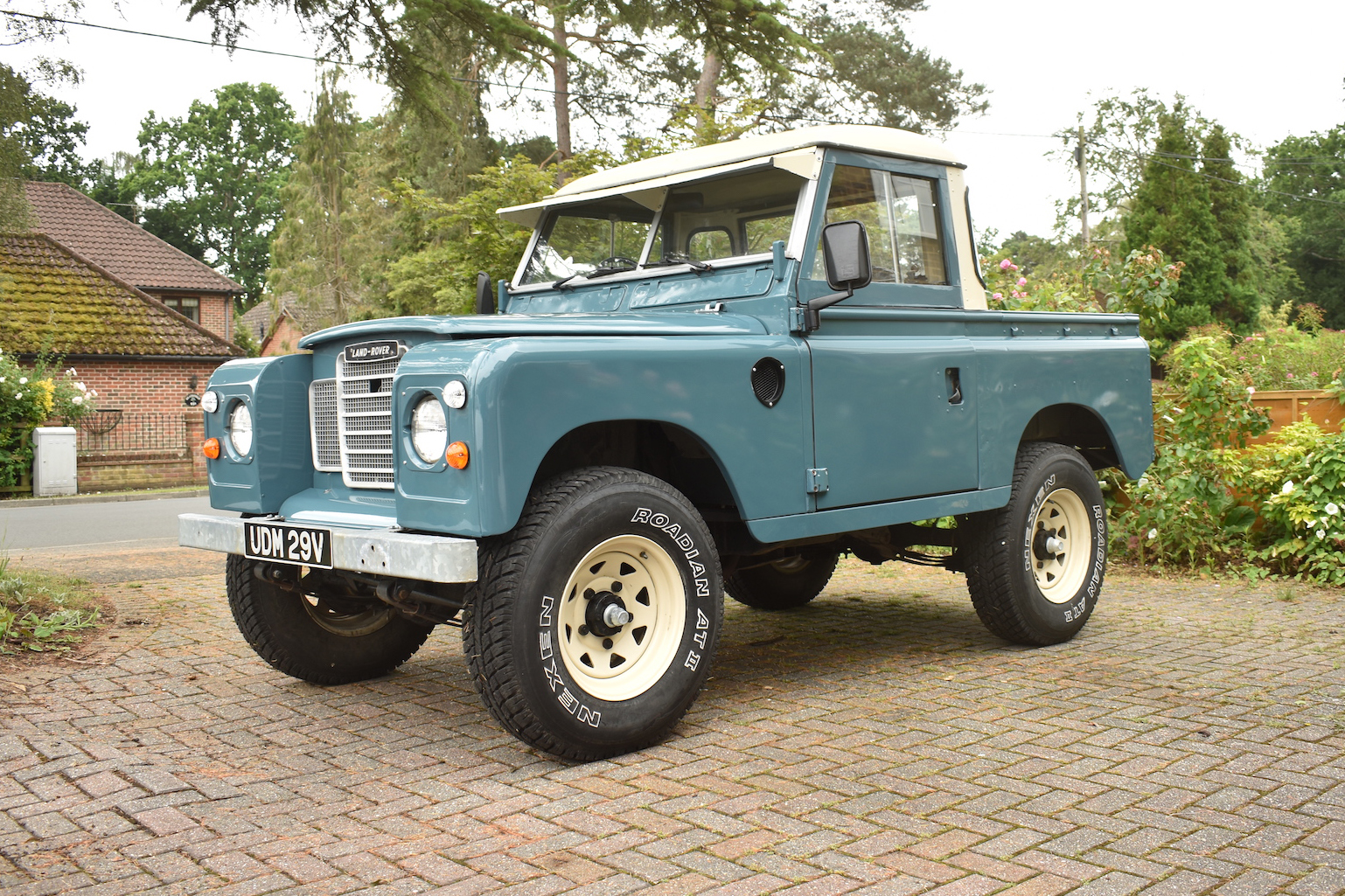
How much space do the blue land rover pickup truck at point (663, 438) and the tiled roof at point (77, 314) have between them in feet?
67.9

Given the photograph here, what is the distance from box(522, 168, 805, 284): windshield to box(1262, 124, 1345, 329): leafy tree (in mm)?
50211

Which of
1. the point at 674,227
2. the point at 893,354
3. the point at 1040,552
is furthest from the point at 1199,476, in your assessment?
the point at 674,227

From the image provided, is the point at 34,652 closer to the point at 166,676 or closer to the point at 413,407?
the point at 166,676

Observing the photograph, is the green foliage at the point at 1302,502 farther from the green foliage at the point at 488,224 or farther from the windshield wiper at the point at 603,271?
the green foliage at the point at 488,224

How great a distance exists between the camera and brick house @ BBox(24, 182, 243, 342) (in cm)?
3222

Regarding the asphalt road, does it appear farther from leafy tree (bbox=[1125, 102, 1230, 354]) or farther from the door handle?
leafy tree (bbox=[1125, 102, 1230, 354])

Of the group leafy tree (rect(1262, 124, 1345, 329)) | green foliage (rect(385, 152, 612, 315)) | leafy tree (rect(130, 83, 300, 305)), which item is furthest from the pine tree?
leafy tree (rect(130, 83, 300, 305))

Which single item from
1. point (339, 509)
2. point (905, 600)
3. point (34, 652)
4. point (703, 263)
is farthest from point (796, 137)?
point (34, 652)

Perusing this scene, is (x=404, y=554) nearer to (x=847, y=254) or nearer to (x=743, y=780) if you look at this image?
(x=743, y=780)

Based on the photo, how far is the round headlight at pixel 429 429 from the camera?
3.67 meters

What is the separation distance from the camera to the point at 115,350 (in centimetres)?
2447

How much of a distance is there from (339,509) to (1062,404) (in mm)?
3798

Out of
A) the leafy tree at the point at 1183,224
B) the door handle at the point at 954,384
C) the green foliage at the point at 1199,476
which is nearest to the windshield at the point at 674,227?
the door handle at the point at 954,384

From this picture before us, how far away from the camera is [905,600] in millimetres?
7297
